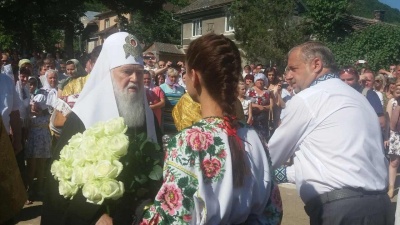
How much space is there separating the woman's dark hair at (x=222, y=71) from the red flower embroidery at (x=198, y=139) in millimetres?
117

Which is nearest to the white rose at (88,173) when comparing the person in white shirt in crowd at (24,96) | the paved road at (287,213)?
the paved road at (287,213)

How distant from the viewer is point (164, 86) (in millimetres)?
11234

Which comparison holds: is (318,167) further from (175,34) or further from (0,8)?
(175,34)

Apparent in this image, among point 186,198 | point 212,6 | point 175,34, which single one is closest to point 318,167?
point 186,198

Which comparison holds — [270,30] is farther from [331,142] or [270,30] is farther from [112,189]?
[112,189]

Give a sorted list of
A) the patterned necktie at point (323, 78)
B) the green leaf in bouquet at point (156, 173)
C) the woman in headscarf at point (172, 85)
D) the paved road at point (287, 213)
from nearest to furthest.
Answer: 1. the green leaf in bouquet at point (156, 173)
2. the patterned necktie at point (323, 78)
3. the paved road at point (287, 213)
4. the woman in headscarf at point (172, 85)

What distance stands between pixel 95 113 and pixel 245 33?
2817 cm

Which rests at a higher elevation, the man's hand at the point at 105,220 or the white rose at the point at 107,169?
the white rose at the point at 107,169

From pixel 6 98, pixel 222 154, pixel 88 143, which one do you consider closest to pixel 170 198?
pixel 222 154

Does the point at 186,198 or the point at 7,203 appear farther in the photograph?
the point at 7,203

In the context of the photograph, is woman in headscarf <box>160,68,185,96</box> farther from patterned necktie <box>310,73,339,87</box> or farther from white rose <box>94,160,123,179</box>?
white rose <box>94,160,123,179</box>

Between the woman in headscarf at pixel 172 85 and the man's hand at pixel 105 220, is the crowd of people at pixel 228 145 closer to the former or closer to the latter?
the man's hand at pixel 105 220

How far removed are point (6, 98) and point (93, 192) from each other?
3910 mm

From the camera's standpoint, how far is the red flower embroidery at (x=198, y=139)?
2.67m
